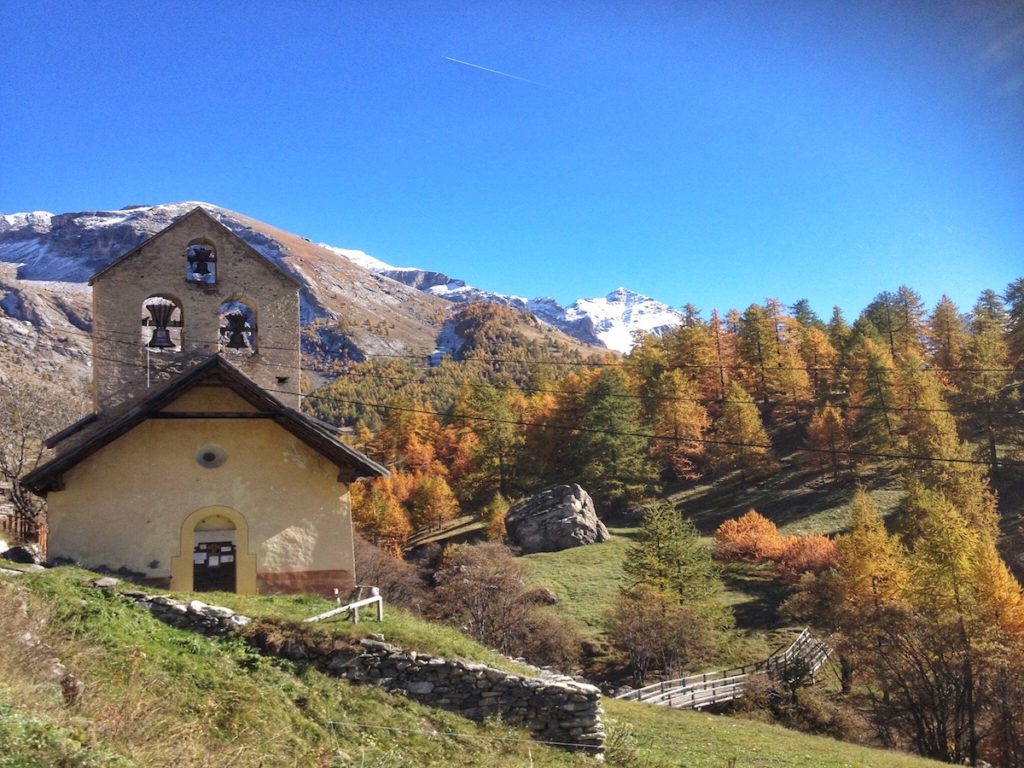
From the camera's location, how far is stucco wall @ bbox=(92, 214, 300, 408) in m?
16.5

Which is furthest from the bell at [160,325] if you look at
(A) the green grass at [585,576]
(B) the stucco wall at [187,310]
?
(A) the green grass at [585,576]

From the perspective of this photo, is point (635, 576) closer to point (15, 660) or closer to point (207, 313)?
point (207, 313)

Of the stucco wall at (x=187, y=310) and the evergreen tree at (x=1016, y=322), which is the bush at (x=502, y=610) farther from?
the evergreen tree at (x=1016, y=322)

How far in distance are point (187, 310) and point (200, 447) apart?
135 inches

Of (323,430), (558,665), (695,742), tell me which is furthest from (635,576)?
(323,430)

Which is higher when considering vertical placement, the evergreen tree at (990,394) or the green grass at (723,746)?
the evergreen tree at (990,394)

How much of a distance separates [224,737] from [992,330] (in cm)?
7140

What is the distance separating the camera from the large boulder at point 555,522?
53.6 meters

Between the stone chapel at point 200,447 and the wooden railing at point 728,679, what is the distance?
54.2 ft

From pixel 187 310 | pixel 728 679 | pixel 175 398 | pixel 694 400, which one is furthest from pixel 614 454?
pixel 175 398

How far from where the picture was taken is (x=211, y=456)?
1571cm

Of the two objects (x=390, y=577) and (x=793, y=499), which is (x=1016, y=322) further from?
(x=390, y=577)

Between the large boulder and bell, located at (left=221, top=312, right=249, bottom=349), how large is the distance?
38994 millimetres

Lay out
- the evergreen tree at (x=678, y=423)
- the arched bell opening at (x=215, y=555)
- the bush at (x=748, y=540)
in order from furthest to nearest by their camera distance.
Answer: the evergreen tree at (x=678, y=423)
the bush at (x=748, y=540)
the arched bell opening at (x=215, y=555)
